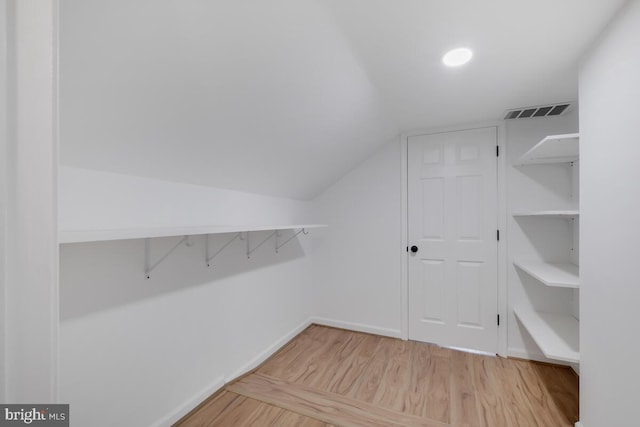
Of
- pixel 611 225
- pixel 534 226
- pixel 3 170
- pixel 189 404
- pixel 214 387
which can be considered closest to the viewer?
pixel 3 170

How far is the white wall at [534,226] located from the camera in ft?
7.41

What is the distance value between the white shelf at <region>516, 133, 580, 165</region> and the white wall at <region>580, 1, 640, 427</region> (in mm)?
149

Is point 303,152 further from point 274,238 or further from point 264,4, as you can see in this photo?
point 264,4

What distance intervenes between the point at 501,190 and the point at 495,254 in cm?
57

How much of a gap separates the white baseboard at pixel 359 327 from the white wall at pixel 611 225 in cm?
147

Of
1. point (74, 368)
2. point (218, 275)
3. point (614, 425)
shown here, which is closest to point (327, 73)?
point (218, 275)

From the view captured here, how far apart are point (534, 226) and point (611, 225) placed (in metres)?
1.21

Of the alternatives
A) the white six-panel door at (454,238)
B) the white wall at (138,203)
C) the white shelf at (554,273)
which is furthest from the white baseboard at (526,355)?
the white wall at (138,203)

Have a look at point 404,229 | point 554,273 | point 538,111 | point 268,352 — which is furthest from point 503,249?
point 268,352

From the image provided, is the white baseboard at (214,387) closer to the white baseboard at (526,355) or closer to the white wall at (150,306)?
the white wall at (150,306)

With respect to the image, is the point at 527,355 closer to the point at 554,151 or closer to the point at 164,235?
the point at 554,151

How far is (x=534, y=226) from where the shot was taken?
7.65 feet

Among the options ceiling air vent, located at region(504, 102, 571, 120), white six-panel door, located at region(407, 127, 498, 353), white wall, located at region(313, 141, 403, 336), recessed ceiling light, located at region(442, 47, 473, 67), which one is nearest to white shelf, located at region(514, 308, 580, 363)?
white six-panel door, located at region(407, 127, 498, 353)

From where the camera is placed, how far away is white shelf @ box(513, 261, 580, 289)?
165cm
